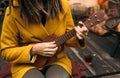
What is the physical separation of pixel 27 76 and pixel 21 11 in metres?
0.47

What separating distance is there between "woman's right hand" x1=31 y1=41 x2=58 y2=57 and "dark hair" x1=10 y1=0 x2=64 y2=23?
188 millimetres

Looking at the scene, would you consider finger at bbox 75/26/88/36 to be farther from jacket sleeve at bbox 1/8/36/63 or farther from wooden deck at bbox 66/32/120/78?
wooden deck at bbox 66/32/120/78

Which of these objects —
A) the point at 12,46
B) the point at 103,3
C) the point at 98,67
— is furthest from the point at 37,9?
the point at 103,3

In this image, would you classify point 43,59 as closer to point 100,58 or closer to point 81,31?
point 81,31

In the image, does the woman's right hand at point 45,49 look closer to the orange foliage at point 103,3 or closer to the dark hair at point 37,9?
the dark hair at point 37,9

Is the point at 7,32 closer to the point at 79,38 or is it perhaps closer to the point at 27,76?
the point at 27,76

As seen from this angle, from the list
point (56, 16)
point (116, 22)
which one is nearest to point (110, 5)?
point (116, 22)

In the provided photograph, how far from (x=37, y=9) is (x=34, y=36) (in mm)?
202

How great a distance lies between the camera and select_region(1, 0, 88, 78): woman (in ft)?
7.24

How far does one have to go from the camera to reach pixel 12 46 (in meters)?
2.29

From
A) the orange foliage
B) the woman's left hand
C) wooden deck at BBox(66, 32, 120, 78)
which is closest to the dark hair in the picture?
the woman's left hand

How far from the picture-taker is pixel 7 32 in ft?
7.48

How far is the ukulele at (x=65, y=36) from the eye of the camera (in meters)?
2.21

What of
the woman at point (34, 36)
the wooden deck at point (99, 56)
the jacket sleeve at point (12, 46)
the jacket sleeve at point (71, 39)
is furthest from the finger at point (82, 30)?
the wooden deck at point (99, 56)
